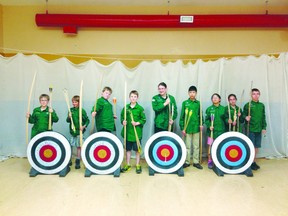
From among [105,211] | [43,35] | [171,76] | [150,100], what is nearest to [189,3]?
[171,76]

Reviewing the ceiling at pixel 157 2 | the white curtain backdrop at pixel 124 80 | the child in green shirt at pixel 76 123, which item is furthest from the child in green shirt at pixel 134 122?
the ceiling at pixel 157 2

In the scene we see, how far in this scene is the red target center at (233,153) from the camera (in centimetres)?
342

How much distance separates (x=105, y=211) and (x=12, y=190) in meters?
1.16

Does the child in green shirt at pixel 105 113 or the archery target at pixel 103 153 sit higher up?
the child in green shirt at pixel 105 113

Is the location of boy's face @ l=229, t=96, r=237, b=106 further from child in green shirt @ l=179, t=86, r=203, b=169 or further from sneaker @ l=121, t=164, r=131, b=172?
sneaker @ l=121, t=164, r=131, b=172

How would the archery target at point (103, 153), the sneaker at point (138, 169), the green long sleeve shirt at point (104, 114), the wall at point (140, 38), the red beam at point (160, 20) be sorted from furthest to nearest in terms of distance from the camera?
the wall at point (140, 38) < the red beam at point (160, 20) < the green long sleeve shirt at point (104, 114) < the sneaker at point (138, 169) < the archery target at point (103, 153)

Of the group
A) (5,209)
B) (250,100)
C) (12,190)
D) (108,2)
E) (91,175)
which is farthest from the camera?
(108,2)

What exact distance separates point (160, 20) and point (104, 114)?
1762 mm

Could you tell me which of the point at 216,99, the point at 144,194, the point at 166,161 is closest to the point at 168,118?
the point at 166,161

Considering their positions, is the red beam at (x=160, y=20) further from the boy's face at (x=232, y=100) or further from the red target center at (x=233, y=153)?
the red target center at (x=233, y=153)

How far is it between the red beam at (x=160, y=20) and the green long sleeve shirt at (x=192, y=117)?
52.2 inches

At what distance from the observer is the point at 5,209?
7.91 ft

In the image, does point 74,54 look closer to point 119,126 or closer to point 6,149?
point 119,126

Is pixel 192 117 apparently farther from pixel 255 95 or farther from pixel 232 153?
pixel 255 95
